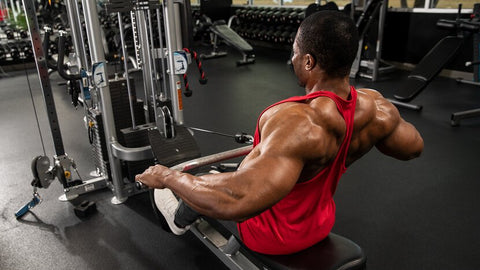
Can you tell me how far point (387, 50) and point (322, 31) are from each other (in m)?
5.55

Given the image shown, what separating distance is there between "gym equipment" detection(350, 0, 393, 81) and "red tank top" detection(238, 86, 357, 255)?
3970mm

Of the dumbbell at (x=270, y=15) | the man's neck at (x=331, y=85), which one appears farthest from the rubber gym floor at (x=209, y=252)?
the dumbbell at (x=270, y=15)

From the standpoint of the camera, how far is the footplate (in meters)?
2.02

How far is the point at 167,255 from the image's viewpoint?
192cm

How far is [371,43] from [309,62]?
5.16 metres

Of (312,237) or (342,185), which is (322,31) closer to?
(312,237)

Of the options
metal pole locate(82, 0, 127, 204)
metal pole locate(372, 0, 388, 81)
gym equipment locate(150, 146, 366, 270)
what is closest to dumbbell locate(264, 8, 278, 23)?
metal pole locate(372, 0, 388, 81)

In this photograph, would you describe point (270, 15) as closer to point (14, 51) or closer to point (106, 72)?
point (14, 51)

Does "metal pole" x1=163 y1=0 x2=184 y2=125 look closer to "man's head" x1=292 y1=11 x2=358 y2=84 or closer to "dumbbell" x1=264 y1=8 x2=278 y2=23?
"man's head" x1=292 y1=11 x2=358 y2=84

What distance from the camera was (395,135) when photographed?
1263 millimetres

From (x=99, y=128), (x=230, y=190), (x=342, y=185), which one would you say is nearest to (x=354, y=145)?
(x=230, y=190)

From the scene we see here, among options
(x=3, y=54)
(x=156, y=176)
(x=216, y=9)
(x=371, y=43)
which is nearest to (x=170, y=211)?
(x=156, y=176)

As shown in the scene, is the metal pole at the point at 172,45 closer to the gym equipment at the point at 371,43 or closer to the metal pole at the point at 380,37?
the gym equipment at the point at 371,43

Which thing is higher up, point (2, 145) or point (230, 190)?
point (230, 190)
